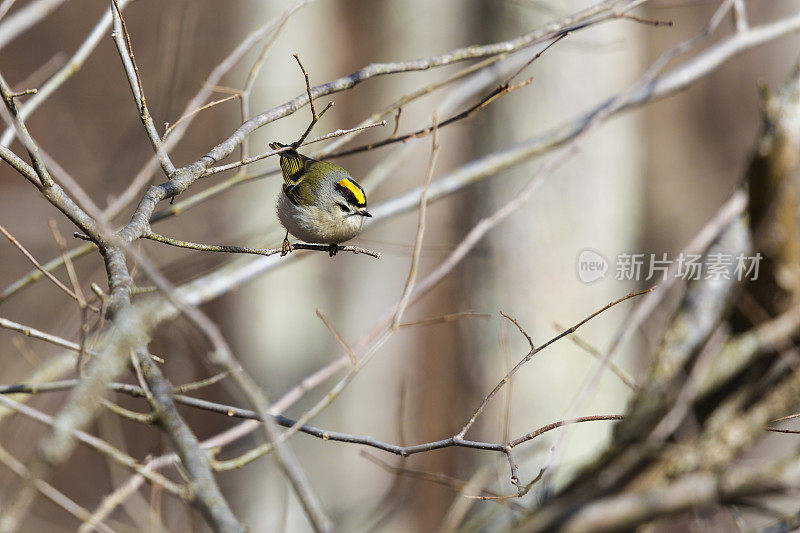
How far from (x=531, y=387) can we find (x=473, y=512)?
99 centimetres

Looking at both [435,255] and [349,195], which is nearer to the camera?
[349,195]

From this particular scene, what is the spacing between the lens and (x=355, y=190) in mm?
2205

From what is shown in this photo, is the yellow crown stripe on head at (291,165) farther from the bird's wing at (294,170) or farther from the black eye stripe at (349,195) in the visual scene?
the black eye stripe at (349,195)

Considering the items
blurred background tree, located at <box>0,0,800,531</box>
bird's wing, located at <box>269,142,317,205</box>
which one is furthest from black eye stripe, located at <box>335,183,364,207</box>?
blurred background tree, located at <box>0,0,800,531</box>

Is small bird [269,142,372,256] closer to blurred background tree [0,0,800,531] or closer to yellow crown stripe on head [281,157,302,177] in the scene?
yellow crown stripe on head [281,157,302,177]

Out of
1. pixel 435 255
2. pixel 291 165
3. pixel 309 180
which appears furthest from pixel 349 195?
pixel 435 255

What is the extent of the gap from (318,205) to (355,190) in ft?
0.45

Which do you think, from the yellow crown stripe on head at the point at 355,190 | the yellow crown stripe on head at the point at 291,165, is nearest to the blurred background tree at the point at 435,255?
the yellow crown stripe on head at the point at 291,165

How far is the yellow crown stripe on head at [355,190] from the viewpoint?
2.19 metres

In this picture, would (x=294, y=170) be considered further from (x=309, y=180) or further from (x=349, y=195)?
(x=349, y=195)

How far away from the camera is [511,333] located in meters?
4.51

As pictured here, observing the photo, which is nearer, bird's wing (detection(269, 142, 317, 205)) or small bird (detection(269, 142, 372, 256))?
small bird (detection(269, 142, 372, 256))

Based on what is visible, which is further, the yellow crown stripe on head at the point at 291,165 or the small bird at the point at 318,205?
the yellow crown stripe on head at the point at 291,165

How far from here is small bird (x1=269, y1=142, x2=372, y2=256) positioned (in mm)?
2094
